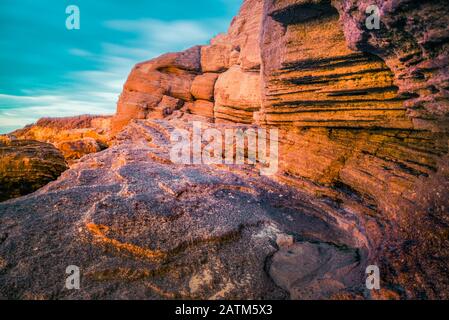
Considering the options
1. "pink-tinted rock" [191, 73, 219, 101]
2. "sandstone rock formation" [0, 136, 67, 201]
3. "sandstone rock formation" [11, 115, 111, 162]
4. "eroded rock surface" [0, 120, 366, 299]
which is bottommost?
"eroded rock surface" [0, 120, 366, 299]

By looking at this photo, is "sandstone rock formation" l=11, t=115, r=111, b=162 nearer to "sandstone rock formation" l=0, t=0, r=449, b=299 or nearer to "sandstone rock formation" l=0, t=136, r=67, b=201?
"sandstone rock formation" l=0, t=136, r=67, b=201

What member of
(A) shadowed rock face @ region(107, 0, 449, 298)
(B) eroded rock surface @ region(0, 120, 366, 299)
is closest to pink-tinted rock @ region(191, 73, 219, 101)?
(A) shadowed rock face @ region(107, 0, 449, 298)

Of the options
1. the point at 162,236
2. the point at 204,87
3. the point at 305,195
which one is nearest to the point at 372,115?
the point at 305,195

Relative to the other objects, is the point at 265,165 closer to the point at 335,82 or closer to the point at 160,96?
the point at 335,82

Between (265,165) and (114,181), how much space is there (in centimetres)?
494

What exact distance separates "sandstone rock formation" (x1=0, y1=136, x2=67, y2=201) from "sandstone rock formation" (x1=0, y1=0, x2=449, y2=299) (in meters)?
2.87

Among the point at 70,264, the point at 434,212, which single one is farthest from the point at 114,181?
the point at 434,212

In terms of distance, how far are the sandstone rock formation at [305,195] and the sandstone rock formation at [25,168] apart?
2.87 metres

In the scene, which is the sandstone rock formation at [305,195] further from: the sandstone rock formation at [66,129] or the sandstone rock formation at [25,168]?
the sandstone rock formation at [66,129]

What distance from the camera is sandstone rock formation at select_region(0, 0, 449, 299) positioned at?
4.03 meters

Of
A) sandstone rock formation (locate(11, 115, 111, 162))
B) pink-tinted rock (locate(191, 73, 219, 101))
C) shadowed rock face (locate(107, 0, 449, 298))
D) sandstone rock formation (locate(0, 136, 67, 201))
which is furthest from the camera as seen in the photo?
sandstone rock formation (locate(11, 115, 111, 162))

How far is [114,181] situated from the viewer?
286 inches

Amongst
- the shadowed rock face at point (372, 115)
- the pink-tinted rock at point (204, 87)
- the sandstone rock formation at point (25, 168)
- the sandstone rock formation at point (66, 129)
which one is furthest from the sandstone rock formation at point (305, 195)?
the sandstone rock formation at point (66, 129)

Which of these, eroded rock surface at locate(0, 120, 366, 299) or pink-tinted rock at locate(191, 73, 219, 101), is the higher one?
pink-tinted rock at locate(191, 73, 219, 101)
